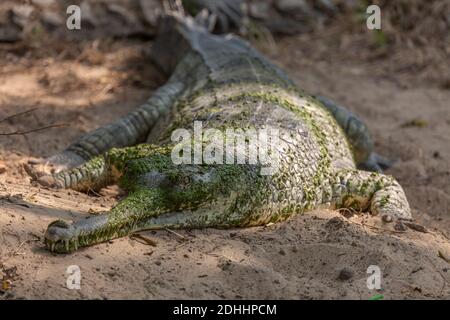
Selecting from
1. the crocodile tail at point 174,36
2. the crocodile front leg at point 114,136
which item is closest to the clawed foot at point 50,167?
the crocodile front leg at point 114,136

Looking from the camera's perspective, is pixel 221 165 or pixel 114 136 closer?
pixel 221 165

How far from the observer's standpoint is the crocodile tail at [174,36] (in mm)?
7691

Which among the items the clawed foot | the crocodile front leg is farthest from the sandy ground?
the crocodile front leg

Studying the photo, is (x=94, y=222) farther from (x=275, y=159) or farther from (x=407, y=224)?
(x=407, y=224)

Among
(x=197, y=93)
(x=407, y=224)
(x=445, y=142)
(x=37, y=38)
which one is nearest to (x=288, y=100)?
(x=197, y=93)

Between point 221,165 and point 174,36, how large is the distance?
412 cm

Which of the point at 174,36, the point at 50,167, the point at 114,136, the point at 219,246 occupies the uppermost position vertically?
the point at 174,36

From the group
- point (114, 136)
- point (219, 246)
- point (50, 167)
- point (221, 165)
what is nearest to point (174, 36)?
point (114, 136)

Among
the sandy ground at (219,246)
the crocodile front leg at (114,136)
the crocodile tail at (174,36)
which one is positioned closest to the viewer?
the sandy ground at (219,246)

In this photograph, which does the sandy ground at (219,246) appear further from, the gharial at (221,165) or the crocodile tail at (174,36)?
the crocodile tail at (174,36)

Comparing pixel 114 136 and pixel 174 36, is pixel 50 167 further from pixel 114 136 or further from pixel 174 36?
pixel 174 36

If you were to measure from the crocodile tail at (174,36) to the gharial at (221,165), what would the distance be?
0.28 metres

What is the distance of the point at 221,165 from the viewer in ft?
13.6
